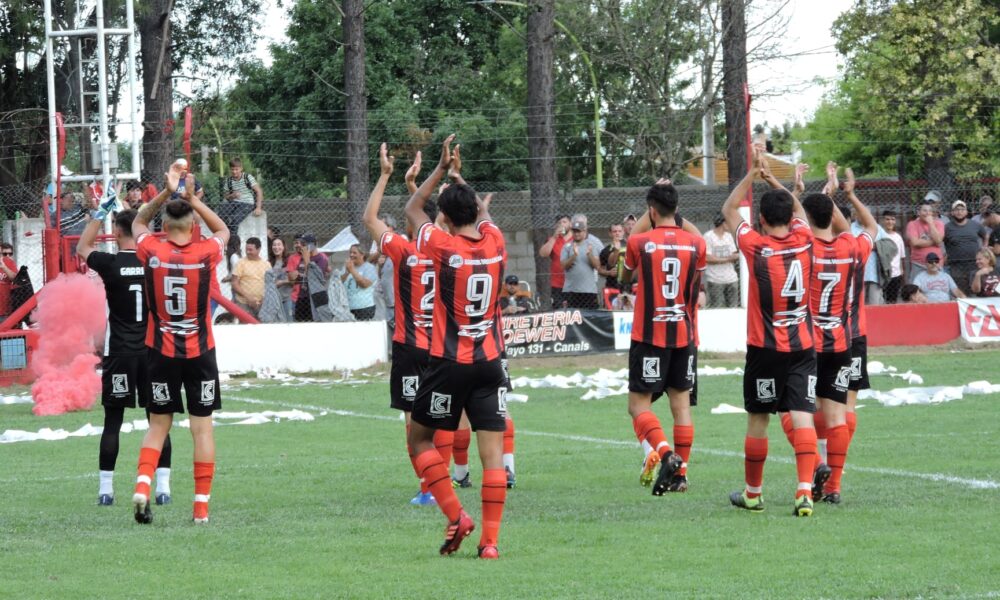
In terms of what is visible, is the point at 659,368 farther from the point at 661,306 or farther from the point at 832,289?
the point at 832,289

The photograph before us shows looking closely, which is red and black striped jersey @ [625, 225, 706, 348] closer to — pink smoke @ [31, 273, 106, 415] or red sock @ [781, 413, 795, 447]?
red sock @ [781, 413, 795, 447]

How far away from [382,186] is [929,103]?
2776cm

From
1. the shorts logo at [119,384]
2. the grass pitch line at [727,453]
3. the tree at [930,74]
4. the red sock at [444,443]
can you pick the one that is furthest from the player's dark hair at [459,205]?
the tree at [930,74]

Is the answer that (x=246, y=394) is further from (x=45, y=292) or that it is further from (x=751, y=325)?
(x=751, y=325)

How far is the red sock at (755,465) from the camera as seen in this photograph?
876 cm

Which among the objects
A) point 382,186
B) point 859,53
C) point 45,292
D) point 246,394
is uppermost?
point 859,53

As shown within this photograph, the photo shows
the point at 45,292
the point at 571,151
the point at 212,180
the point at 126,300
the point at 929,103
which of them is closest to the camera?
the point at 126,300

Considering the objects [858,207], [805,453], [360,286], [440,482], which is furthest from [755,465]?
[360,286]

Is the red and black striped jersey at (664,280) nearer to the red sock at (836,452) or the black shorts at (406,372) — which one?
the red sock at (836,452)

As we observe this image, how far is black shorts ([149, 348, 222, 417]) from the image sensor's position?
29.3 ft

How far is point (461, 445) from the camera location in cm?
1014

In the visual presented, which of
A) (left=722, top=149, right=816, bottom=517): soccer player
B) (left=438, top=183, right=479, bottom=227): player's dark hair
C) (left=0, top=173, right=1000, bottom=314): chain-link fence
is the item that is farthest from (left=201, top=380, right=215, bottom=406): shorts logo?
(left=0, top=173, right=1000, bottom=314): chain-link fence

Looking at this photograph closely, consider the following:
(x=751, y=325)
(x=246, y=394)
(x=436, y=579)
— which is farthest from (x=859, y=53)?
(x=436, y=579)

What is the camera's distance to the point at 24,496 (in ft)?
33.8
